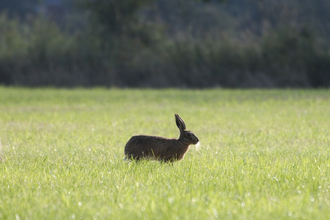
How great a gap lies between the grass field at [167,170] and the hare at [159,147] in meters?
0.13

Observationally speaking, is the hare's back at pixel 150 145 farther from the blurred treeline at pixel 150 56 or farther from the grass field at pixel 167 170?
the blurred treeline at pixel 150 56

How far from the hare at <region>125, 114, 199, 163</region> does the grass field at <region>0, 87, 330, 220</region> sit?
13 cm

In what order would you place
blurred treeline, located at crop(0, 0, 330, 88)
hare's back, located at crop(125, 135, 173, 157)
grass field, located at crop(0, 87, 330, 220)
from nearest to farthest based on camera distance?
1. grass field, located at crop(0, 87, 330, 220)
2. hare's back, located at crop(125, 135, 173, 157)
3. blurred treeline, located at crop(0, 0, 330, 88)

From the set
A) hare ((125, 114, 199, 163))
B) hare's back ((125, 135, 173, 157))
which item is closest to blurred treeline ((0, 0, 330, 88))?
hare ((125, 114, 199, 163))

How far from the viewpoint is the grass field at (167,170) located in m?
4.58

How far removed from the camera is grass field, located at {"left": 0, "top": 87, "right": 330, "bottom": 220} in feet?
15.0

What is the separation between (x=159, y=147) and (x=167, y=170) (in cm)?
36

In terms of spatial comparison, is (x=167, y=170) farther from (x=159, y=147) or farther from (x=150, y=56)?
(x=150, y=56)

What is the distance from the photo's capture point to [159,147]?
660 cm

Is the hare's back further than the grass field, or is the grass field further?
the hare's back

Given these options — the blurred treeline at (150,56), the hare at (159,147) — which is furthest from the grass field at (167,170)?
the blurred treeline at (150,56)

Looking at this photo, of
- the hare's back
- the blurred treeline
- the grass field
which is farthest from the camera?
the blurred treeline

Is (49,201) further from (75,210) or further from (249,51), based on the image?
(249,51)

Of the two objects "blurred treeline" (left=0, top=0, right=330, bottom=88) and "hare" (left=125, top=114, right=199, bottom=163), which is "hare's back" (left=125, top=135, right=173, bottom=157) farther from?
"blurred treeline" (left=0, top=0, right=330, bottom=88)
